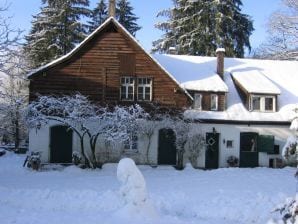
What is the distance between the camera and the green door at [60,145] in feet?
83.2

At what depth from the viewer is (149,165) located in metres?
25.6

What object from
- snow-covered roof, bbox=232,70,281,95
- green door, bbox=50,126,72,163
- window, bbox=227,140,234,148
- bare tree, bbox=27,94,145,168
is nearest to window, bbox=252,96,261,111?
snow-covered roof, bbox=232,70,281,95

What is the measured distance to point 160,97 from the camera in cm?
2623

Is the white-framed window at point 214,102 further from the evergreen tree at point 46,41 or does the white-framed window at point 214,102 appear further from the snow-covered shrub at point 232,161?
the evergreen tree at point 46,41

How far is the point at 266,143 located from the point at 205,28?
605 inches

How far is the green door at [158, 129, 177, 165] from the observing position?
26062 millimetres

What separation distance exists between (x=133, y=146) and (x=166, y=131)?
1880 millimetres

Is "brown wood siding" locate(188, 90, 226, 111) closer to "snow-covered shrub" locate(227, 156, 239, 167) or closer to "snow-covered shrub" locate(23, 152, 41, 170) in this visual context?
"snow-covered shrub" locate(227, 156, 239, 167)

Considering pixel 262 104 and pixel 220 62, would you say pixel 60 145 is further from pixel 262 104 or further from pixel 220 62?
pixel 262 104

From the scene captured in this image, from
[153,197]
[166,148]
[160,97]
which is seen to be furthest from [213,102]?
[153,197]

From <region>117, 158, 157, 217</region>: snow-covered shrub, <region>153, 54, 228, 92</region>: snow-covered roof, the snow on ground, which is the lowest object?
the snow on ground

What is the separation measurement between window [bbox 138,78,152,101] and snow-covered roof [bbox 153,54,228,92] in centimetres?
202

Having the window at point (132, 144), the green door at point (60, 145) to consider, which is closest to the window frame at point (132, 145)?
the window at point (132, 144)

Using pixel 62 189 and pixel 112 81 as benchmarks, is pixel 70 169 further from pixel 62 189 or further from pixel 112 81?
pixel 62 189
